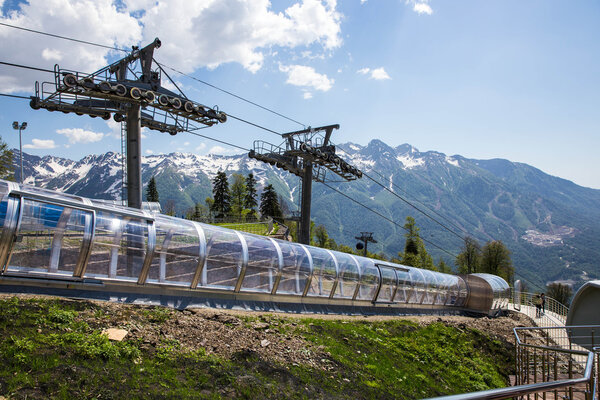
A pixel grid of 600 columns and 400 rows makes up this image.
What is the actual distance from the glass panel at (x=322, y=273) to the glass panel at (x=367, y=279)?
2632 millimetres

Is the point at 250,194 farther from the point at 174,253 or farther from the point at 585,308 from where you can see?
the point at 174,253

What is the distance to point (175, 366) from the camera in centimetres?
828

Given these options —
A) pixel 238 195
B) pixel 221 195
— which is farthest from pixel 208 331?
pixel 238 195

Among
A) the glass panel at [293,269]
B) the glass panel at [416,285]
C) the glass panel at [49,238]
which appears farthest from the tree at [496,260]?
the glass panel at [49,238]

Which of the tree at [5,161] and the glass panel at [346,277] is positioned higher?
the tree at [5,161]

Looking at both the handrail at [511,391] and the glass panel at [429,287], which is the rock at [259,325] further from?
the glass panel at [429,287]

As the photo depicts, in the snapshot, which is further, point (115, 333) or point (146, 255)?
point (146, 255)

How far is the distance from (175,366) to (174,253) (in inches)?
205

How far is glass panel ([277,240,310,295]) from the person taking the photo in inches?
651

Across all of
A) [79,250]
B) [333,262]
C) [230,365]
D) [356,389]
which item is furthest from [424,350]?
[79,250]

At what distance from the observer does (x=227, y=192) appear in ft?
301

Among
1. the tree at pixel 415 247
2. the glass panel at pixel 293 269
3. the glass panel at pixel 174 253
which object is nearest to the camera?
the glass panel at pixel 174 253

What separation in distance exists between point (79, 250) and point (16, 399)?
568 centimetres

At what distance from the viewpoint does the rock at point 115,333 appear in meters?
8.62
